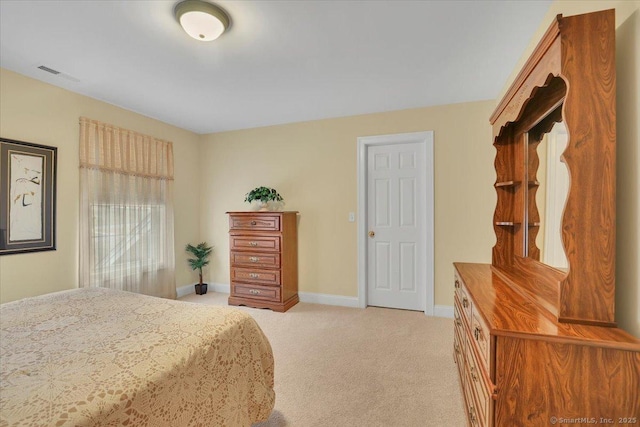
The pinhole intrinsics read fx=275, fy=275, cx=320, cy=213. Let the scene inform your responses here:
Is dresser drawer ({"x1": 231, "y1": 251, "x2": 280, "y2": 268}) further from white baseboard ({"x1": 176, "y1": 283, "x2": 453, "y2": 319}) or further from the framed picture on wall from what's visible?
the framed picture on wall

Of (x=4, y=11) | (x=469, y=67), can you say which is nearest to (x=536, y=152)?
(x=469, y=67)

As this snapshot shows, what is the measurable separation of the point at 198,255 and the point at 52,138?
7.24 feet

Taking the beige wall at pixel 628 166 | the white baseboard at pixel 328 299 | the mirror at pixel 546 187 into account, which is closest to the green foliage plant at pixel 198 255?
the white baseboard at pixel 328 299

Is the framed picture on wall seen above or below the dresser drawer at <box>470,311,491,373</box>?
above

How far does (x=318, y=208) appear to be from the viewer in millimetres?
3838

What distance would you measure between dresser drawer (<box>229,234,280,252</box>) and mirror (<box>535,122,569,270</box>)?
2.70 meters

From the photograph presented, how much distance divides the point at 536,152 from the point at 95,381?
8.11 feet

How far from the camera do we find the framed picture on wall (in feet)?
7.80

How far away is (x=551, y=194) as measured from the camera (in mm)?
1505

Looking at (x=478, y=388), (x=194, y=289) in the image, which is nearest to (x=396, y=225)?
(x=478, y=388)

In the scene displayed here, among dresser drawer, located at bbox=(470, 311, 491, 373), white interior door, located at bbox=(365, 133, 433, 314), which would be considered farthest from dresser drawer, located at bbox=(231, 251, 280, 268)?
→ dresser drawer, located at bbox=(470, 311, 491, 373)

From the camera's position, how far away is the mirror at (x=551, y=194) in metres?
1.37

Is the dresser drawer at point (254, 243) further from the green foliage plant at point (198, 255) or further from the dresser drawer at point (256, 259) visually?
the green foliage plant at point (198, 255)

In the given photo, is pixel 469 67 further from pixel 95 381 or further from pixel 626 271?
pixel 95 381
